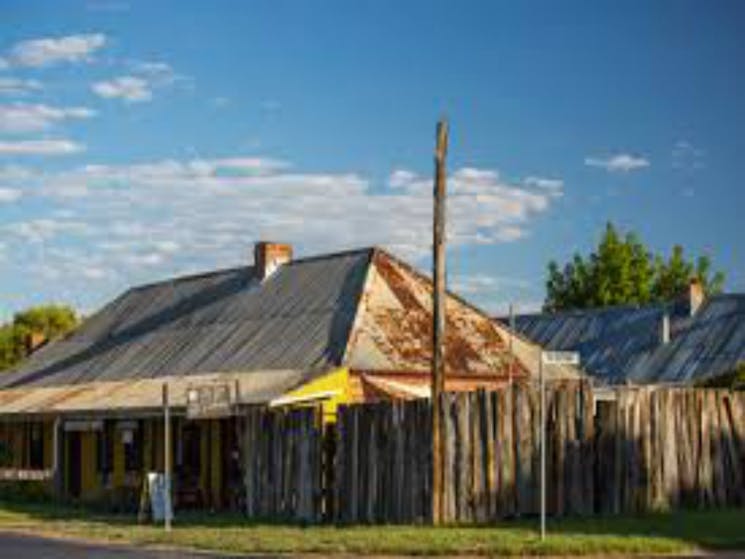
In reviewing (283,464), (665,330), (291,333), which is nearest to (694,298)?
(665,330)

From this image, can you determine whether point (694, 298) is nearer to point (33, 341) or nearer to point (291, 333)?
point (291, 333)

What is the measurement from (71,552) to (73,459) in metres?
17.5

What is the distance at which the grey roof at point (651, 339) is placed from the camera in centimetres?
4769

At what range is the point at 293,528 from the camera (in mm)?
23922

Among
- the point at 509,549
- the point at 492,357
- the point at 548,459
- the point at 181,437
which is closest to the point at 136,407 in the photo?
the point at 181,437

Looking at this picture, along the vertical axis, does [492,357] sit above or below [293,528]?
above

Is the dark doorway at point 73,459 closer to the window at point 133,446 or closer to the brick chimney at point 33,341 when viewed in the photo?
the window at point 133,446

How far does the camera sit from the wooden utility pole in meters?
23.1

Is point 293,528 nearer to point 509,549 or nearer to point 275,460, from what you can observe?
point 275,460

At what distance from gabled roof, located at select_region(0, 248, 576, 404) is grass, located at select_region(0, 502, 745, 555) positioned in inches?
205

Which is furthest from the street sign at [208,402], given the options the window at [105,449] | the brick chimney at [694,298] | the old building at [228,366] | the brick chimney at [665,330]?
the brick chimney at [694,298]

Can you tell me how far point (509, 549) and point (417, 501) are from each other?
4.21 meters

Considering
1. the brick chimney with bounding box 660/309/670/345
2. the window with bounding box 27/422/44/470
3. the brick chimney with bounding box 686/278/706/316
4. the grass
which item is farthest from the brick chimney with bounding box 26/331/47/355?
the grass

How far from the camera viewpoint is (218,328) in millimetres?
36031
